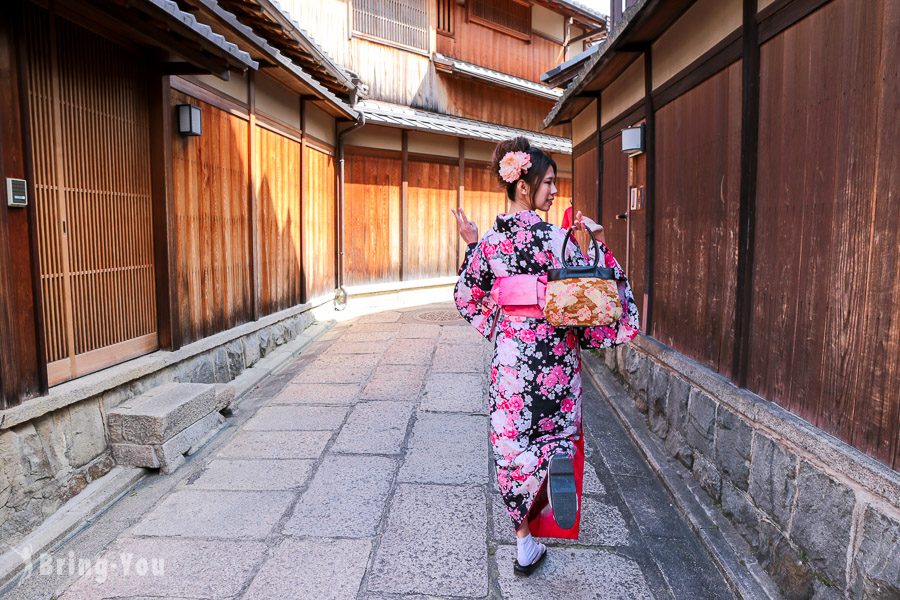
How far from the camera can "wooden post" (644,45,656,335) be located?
20.1ft

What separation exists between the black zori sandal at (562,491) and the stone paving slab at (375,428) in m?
2.26

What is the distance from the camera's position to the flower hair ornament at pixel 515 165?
338 centimetres

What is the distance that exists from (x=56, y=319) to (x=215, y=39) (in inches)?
100

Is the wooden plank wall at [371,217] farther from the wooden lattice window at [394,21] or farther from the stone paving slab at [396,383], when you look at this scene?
the stone paving slab at [396,383]

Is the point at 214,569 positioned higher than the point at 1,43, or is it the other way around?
the point at 1,43

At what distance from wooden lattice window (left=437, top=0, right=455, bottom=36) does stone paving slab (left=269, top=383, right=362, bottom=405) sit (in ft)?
35.8

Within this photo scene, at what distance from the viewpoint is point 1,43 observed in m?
3.82

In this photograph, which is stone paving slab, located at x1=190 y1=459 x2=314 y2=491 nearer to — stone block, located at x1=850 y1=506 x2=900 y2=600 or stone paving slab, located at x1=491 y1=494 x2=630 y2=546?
stone paving slab, located at x1=491 y1=494 x2=630 y2=546

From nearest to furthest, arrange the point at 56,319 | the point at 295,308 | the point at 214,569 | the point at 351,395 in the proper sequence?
the point at 214,569
the point at 56,319
the point at 351,395
the point at 295,308

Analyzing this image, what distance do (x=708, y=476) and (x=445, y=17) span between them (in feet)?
45.4

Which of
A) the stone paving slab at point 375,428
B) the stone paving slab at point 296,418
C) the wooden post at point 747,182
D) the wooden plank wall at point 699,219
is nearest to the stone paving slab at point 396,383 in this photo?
the stone paving slab at point 375,428

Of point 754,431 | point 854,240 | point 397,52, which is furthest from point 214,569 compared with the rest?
point 397,52

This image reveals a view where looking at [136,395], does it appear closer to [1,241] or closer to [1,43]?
[1,241]

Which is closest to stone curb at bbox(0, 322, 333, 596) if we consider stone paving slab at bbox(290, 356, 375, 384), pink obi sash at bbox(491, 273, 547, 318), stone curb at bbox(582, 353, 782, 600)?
stone paving slab at bbox(290, 356, 375, 384)
